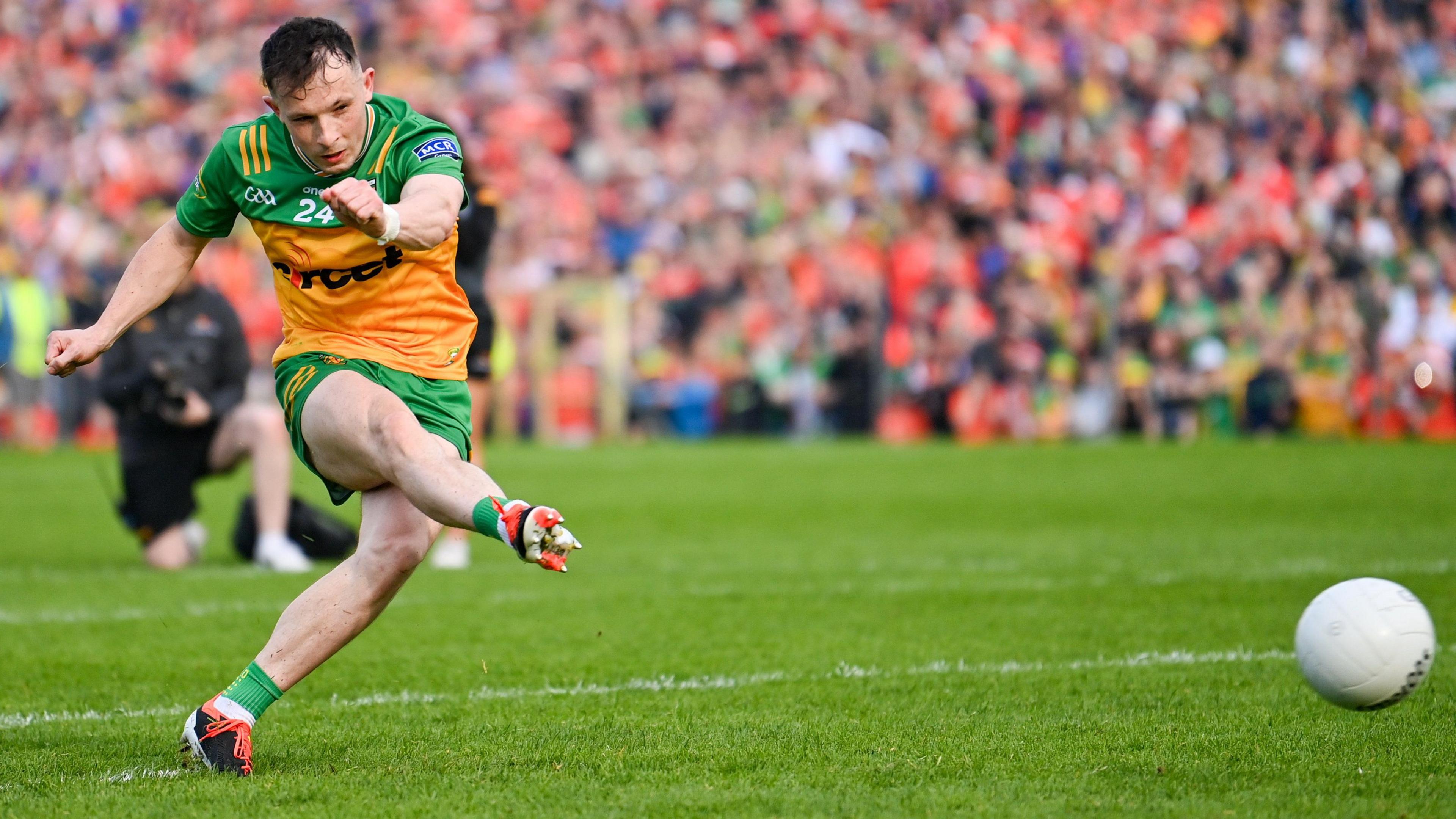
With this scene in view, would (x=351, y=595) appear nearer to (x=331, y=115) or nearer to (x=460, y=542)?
(x=331, y=115)

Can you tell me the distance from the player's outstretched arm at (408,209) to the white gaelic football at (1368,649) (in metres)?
2.71

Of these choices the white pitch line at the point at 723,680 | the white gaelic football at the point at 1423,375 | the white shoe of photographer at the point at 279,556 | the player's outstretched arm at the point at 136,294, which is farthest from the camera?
the white gaelic football at the point at 1423,375

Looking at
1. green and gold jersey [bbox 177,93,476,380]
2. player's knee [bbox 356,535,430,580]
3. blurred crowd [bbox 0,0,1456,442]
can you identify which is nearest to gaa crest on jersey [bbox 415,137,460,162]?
green and gold jersey [bbox 177,93,476,380]

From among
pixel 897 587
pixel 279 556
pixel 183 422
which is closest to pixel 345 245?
pixel 897 587

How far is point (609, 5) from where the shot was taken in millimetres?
27453

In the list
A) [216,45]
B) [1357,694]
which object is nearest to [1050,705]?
[1357,694]

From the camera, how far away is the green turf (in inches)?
171

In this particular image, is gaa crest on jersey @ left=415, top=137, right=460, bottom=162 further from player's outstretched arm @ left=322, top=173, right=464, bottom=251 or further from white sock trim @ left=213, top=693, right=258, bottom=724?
white sock trim @ left=213, top=693, right=258, bottom=724

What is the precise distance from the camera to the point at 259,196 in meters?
4.91

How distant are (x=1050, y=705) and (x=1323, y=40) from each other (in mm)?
18604

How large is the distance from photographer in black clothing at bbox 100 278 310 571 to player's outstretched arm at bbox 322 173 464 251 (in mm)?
5390

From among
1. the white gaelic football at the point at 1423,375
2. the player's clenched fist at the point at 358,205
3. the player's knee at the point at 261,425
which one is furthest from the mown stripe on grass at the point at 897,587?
the white gaelic football at the point at 1423,375

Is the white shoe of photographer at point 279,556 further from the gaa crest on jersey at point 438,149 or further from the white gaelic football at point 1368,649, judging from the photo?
the white gaelic football at point 1368,649

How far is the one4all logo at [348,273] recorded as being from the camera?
16.2ft
